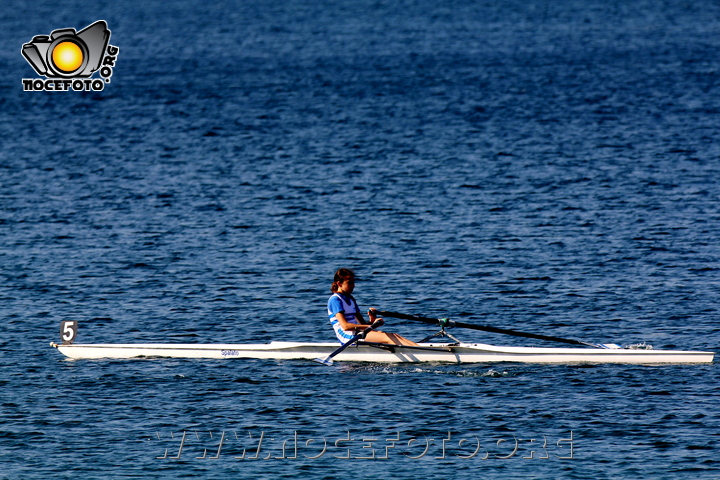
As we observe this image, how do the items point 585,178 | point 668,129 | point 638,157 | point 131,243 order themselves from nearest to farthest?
1. point 131,243
2. point 585,178
3. point 638,157
4. point 668,129

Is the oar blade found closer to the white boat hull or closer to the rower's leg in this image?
the white boat hull

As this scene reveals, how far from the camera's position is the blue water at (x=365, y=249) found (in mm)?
17031

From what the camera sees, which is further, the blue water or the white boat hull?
the white boat hull

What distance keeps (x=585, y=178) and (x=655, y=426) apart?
22.6 m

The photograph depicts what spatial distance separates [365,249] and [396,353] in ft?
34.0

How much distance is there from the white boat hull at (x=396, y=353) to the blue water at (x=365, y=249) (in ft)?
0.88

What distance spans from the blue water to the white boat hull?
0.27 m

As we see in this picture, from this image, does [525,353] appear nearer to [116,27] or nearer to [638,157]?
[638,157]

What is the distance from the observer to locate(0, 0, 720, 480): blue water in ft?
55.9

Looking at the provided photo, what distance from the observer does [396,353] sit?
20.8m

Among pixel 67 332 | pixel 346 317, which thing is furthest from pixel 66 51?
pixel 346 317

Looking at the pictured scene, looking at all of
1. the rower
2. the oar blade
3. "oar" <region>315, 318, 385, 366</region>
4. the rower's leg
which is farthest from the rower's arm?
the oar blade

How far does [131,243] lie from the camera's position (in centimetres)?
3209

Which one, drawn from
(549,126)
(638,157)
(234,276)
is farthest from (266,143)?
(234,276)
